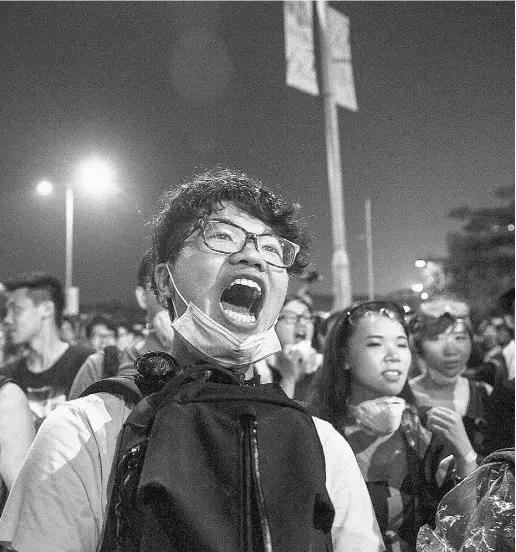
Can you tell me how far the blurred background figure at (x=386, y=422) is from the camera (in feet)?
9.35

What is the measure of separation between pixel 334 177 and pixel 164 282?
9110mm

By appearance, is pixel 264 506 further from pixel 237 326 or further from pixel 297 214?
pixel 297 214

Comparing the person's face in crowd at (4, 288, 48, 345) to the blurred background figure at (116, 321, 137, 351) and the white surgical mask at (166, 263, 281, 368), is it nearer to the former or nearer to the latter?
the white surgical mask at (166, 263, 281, 368)

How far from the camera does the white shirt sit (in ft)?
4.75

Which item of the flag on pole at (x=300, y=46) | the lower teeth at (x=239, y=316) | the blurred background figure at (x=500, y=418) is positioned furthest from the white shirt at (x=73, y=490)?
the flag on pole at (x=300, y=46)

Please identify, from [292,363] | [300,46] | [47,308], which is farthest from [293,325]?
[300,46]

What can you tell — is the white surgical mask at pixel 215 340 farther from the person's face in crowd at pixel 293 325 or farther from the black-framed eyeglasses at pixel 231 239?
the person's face in crowd at pixel 293 325

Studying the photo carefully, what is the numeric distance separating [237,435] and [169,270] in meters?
0.62

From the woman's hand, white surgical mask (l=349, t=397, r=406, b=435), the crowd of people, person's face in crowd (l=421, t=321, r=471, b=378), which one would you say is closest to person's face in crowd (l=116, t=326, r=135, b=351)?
person's face in crowd (l=421, t=321, r=471, b=378)

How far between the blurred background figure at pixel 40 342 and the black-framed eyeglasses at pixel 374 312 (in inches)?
80.8

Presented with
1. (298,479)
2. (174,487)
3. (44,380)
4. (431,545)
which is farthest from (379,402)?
(44,380)

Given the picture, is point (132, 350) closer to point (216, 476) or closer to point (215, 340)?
point (215, 340)

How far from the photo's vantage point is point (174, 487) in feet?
4.25

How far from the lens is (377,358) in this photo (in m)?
3.19
